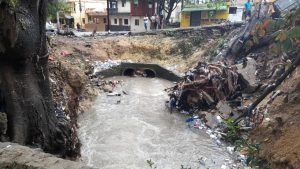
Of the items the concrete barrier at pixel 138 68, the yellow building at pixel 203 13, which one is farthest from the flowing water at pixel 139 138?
the yellow building at pixel 203 13

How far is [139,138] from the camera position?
11602 mm

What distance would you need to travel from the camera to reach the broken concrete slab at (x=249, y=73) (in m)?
13.1

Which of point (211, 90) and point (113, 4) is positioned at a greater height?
point (113, 4)

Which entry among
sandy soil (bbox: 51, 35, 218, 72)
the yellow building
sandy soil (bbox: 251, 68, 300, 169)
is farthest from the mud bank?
the yellow building

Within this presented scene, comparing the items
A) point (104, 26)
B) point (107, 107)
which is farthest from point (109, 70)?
point (104, 26)

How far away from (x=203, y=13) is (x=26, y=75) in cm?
2876

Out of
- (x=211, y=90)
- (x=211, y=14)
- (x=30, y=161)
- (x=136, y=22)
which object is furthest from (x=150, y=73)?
(x=30, y=161)

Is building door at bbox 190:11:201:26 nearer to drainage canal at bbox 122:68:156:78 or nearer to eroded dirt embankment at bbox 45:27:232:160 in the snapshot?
eroded dirt embankment at bbox 45:27:232:160

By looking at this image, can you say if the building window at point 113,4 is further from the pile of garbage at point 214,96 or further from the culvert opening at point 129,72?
the pile of garbage at point 214,96

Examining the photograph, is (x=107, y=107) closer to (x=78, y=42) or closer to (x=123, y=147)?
(x=123, y=147)

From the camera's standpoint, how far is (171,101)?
48.9 ft

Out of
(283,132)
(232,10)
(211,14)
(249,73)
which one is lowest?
(283,132)

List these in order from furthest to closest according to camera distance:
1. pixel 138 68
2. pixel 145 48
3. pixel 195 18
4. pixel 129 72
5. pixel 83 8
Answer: pixel 83 8, pixel 195 18, pixel 145 48, pixel 129 72, pixel 138 68

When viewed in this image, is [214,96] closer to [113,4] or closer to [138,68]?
[138,68]
